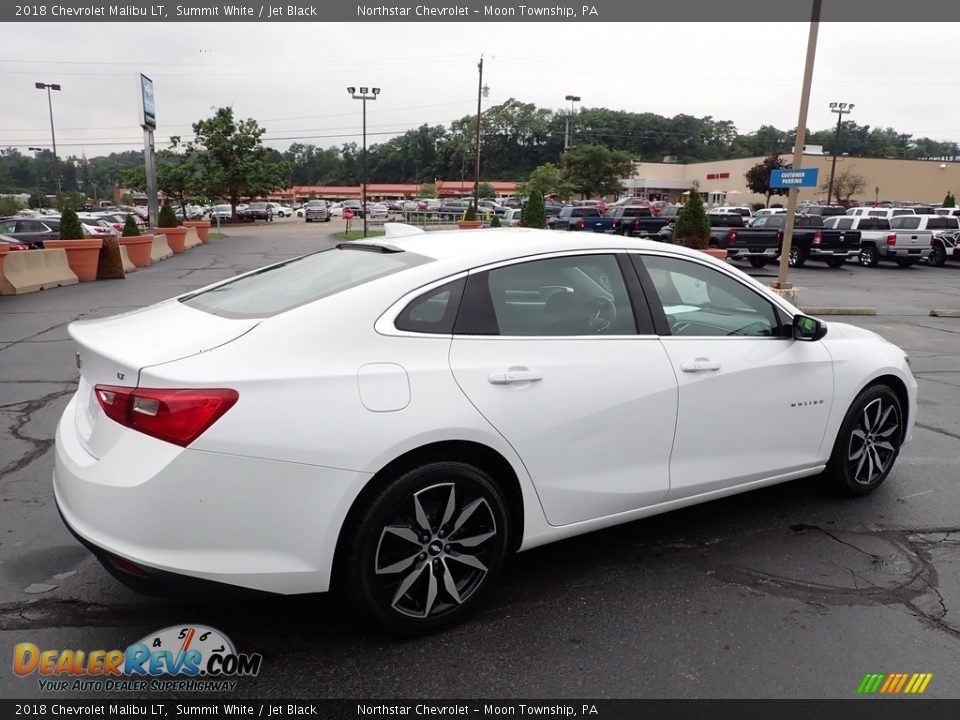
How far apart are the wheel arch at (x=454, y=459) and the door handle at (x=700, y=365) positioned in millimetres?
1072

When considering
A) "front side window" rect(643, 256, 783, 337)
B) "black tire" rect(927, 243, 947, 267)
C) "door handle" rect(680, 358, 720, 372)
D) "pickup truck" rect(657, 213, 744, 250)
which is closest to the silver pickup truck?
"black tire" rect(927, 243, 947, 267)

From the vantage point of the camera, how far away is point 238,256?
2527 cm

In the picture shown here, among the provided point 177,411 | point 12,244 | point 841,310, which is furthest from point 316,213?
point 177,411

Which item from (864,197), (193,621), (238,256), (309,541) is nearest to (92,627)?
(193,621)

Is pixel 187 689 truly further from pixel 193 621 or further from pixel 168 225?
pixel 168 225

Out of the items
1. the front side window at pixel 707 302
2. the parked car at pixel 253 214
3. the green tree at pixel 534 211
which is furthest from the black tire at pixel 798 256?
the parked car at pixel 253 214

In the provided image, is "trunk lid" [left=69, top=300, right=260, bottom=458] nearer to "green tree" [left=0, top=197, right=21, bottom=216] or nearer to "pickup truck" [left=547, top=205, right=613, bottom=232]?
"pickup truck" [left=547, top=205, right=613, bottom=232]

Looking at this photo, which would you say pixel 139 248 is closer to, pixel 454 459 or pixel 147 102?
pixel 147 102

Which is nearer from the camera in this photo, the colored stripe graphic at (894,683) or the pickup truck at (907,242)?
the colored stripe graphic at (894,683)

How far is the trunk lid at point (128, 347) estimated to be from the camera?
2.64 m

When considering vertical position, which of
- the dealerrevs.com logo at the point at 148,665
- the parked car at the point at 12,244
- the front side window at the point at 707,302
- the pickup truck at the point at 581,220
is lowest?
the dealerrevs.com logo at the point at 148,665

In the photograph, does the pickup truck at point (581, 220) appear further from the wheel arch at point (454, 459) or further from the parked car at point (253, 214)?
the wheel arch at point (454, 459)

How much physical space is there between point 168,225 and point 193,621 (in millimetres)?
28048

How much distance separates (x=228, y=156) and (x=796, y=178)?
135 ft
